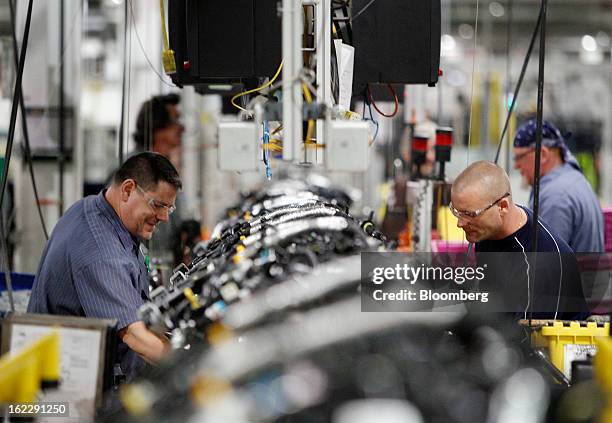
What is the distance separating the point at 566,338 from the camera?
2.70 metres

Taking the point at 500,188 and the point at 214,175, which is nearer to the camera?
the point at 500,188

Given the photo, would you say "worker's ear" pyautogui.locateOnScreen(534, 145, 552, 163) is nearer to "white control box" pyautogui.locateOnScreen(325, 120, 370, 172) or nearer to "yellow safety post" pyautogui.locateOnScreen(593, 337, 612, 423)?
"white control box" pyautogui.locateOnScreen(325, 120, 370, 172)

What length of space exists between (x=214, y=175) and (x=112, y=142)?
A: 79.1 inches

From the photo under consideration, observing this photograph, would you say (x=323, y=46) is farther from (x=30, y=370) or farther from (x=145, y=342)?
(x=30, y=370)

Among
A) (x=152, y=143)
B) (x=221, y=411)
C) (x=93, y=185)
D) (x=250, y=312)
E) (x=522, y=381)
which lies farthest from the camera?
(x=93, y=185)

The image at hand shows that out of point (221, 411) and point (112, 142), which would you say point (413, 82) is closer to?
point (221, 411)

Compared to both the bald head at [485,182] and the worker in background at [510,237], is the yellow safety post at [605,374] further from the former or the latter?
the bald head at [485,182]

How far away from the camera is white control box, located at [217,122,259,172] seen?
2.16 metres

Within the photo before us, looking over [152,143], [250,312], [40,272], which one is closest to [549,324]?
[250,312]

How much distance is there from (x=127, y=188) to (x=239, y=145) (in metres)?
0.96


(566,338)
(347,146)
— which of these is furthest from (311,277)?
(566,338)

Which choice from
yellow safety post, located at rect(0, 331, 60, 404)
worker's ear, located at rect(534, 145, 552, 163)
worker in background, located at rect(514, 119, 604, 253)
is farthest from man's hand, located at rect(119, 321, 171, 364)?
worker's ear, located at rect(534, 145, 552, 163)

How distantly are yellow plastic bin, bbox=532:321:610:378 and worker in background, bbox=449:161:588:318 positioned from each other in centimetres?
31

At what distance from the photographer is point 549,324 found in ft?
9.07
